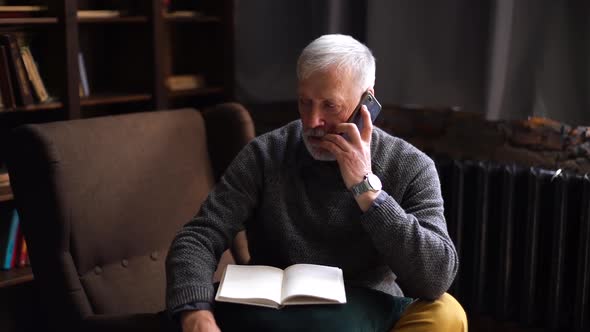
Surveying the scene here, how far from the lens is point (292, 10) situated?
3084 millimetres

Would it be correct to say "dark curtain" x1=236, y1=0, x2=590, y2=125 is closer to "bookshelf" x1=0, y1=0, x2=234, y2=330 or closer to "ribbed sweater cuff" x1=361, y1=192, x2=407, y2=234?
"bookshelf" x1=0, y1=0, x2=234, y2=330

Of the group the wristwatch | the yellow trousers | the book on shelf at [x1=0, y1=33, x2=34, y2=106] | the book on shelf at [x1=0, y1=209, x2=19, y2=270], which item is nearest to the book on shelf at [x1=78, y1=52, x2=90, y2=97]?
the book on shelf at [x1=0, y1=33, x2=34, y2=106]

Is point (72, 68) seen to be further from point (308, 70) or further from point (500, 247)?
point (500, 247)

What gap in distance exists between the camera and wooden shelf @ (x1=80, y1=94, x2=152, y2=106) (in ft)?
9.03

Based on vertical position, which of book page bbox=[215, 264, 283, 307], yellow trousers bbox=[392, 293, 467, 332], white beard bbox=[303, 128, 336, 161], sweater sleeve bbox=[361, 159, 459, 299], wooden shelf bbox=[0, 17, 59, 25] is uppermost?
wooden shelf bbox=[0, 17, 59, 25]

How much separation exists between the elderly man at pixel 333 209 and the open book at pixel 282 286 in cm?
7

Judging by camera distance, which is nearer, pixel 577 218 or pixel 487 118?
pixel 577 218

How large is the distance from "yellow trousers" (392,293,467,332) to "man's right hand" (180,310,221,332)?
41 centimetres

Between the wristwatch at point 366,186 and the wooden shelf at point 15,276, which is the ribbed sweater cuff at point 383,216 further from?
the wooden shelf at point 15,276

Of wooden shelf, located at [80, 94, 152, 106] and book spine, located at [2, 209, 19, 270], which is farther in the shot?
wooden shelf, located at [80, 94, 152, 106]

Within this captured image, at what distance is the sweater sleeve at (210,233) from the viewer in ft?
5.41

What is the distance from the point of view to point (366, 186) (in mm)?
1664

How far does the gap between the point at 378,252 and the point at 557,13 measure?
110 centimetres

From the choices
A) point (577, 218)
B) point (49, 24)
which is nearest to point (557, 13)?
point (577, 218)
